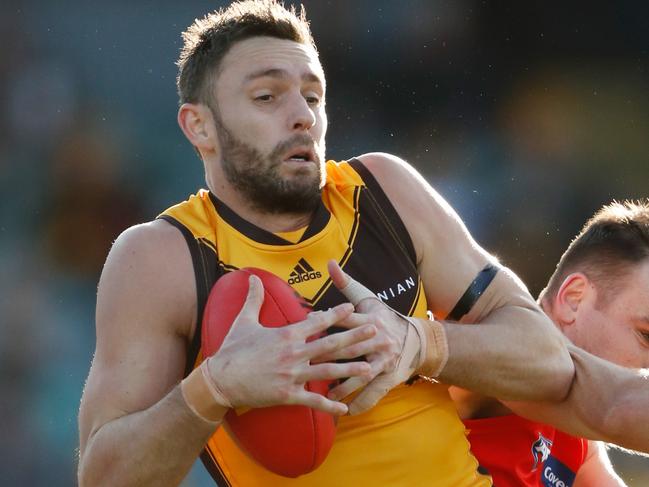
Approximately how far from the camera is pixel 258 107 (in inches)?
123

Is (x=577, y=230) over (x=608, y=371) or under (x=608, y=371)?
under

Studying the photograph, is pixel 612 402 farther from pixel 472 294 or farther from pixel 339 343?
pixel 339 343

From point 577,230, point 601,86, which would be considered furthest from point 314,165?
point 601,86

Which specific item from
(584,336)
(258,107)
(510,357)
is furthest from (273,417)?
(584,336)

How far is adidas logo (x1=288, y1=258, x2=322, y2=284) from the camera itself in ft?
10.0

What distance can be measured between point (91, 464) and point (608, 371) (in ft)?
5.26

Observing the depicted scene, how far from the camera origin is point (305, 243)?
314 cm

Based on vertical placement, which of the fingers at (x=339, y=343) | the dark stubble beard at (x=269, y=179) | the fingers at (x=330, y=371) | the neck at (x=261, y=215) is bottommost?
the fingers at (x=330, y=371)

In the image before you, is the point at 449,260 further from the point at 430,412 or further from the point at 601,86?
the point at 601,86

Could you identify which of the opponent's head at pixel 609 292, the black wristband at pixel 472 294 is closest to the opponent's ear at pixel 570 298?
the opponent's head at pixel 609 292

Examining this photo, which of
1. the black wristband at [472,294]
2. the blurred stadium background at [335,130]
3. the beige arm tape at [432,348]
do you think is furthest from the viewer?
the blurred stadium background at [335,130]

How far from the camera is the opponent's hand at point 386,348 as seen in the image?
8.66 ft

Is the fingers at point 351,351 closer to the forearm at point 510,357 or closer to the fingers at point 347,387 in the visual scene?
the fingers at point 347,387

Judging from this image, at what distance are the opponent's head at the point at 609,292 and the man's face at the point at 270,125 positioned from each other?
1.22 meters
